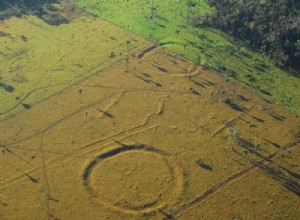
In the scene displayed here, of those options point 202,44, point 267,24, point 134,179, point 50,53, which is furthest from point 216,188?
point 267,24

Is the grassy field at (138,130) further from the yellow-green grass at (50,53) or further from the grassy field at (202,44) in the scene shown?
the grassy field at (202,44)

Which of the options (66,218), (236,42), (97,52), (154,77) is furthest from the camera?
(236,42)

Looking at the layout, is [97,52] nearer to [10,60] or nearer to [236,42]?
[10,60]

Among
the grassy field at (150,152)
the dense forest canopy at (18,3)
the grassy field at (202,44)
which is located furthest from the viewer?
the dense forest canopy at (18,3)

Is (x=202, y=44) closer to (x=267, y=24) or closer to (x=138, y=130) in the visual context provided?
(x=267, y=24)

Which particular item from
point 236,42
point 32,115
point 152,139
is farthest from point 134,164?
point 236,42

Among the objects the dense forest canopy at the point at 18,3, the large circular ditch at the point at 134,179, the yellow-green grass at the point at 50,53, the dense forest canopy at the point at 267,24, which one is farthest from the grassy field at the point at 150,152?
the dense forest canopy at the point at 18,3

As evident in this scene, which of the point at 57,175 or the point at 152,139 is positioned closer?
the point at 57,175
